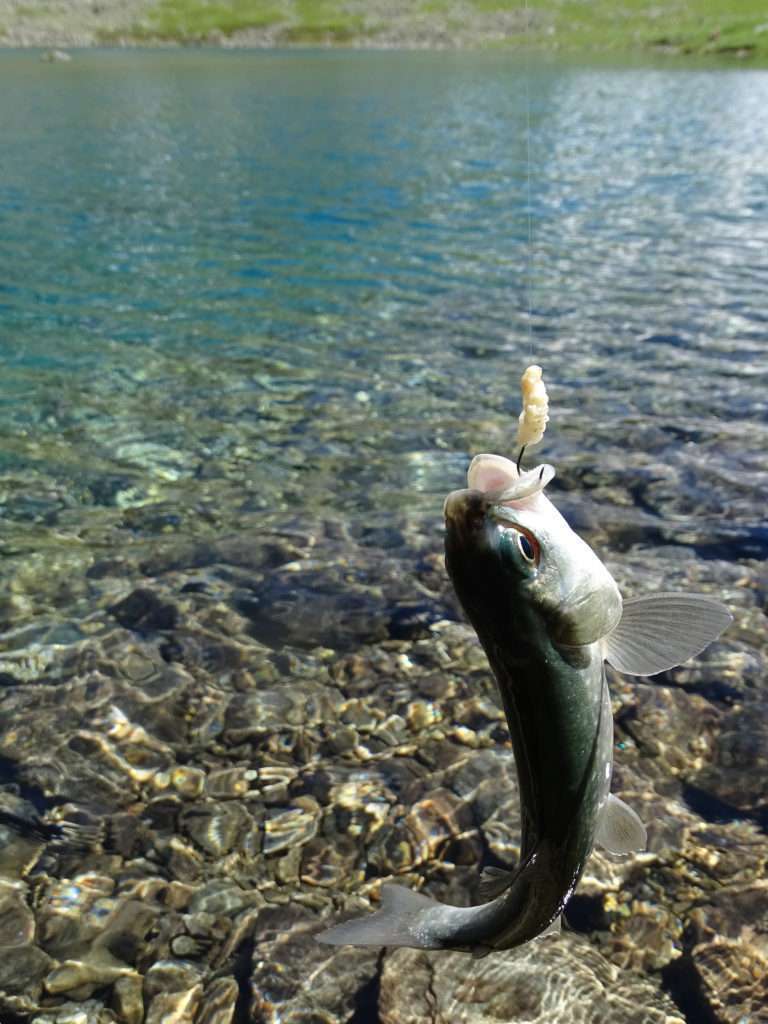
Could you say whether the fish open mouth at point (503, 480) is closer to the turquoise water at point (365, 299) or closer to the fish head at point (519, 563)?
the fish head at point (519, 563)

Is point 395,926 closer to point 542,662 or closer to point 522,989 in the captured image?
point 542,662

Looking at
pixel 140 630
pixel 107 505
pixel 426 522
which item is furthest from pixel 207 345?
pixel 140 630

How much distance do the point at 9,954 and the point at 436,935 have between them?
355cm

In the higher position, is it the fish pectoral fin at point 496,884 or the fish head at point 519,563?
the fish head at point 519,563

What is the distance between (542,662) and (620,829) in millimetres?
1087

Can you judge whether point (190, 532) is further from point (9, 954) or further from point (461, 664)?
point (9, 954)

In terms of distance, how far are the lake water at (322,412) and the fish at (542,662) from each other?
1611mm

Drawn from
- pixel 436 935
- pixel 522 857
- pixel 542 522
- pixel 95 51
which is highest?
pixel 95 51

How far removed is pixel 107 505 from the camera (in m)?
11.5

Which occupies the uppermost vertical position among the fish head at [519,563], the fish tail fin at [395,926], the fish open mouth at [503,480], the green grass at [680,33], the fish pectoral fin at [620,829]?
the green grass at [680,33]

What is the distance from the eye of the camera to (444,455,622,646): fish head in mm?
3057

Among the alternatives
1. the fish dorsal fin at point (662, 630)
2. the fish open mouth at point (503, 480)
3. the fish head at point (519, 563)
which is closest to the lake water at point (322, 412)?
the fish open mouth at point (503, 480)

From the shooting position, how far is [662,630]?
135 inches

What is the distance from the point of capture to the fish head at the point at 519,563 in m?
3.06
